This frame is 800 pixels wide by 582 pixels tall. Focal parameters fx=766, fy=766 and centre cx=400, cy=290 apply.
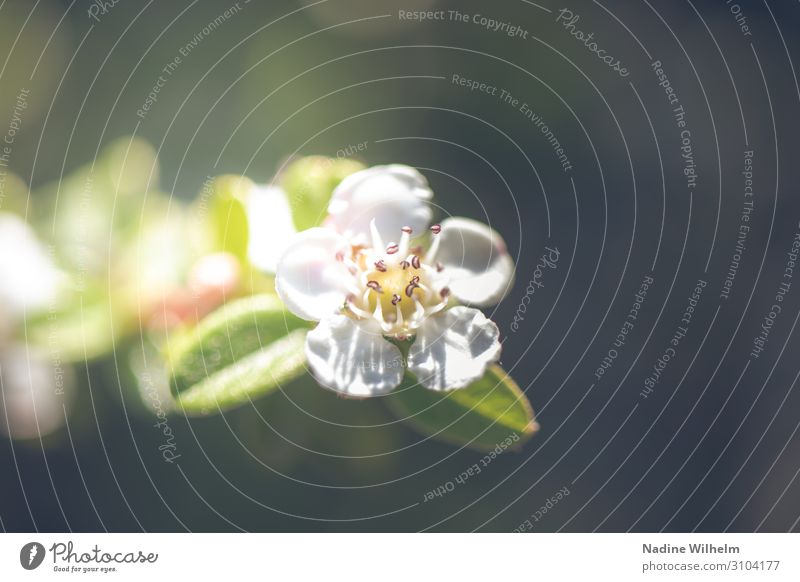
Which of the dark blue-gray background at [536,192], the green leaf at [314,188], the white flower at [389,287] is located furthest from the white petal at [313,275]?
the dark blue-gray background at [536,192]

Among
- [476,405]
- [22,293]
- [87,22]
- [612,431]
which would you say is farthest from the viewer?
[87,22]

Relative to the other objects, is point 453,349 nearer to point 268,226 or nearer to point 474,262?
point 474,262

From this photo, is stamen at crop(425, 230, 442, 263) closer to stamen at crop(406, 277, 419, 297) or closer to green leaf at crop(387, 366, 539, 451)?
stamen at crop(406, 277, 419, 297)

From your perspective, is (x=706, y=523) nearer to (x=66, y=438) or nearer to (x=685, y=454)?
(x=685, y=454)

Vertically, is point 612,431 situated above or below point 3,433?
below

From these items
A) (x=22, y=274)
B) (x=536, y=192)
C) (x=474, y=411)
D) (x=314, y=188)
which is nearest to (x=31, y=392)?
(x=22, y=274)

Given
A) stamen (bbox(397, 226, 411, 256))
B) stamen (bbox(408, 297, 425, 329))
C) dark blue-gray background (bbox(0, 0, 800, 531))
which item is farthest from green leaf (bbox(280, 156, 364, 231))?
dark blue-gray background (bbox(0, 0, 800, 531))

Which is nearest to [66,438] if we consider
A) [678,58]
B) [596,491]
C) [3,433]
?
[3,433]
